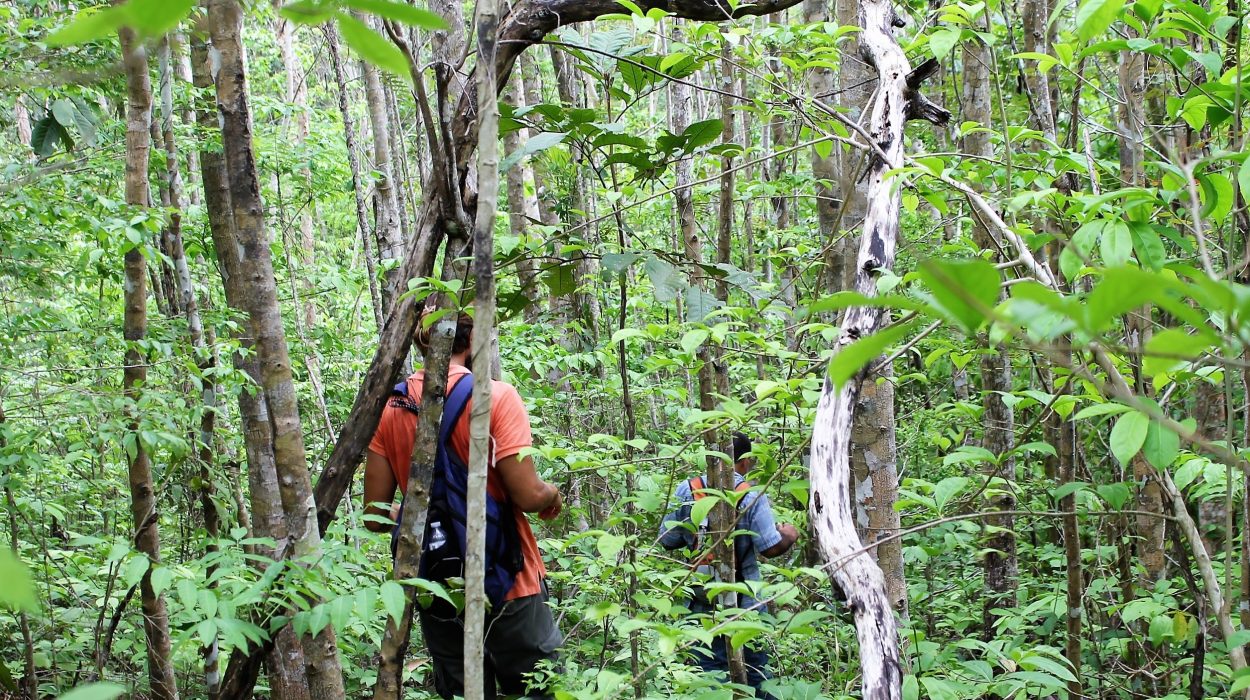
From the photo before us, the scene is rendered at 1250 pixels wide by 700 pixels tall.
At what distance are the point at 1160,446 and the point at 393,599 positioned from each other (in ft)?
6.07

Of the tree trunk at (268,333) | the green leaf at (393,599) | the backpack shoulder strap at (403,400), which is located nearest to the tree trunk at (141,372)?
the tree trunk at (268,333)

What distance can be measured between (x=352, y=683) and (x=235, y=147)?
3735 millimetres

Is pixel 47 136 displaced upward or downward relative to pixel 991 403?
upward

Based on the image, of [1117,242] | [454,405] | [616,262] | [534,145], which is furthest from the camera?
[454,405]

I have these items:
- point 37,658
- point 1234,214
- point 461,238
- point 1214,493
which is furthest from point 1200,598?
point 37,658

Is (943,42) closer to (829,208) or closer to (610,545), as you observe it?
(610,545)

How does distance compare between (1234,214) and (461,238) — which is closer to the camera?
(1234,214)

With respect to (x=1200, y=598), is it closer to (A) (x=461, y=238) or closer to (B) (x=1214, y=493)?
(B) (x=1214, y=493)

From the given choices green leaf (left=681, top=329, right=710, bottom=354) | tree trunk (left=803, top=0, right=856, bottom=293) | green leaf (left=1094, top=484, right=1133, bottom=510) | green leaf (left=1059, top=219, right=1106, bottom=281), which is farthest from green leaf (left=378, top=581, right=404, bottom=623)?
tree trunk (left=803, top=0, right=856, bottom=293)

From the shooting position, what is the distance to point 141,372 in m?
4.14

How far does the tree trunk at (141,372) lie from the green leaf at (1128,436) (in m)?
3.39

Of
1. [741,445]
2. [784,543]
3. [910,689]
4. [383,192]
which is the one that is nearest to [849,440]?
[910,689]

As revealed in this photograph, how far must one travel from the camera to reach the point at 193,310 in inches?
179

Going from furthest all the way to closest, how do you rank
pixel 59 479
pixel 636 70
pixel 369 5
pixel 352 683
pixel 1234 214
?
pixel 59 479 < pixel 352 683 < pixel 636 70 < pixel 1234 214 < pixel 369 5
